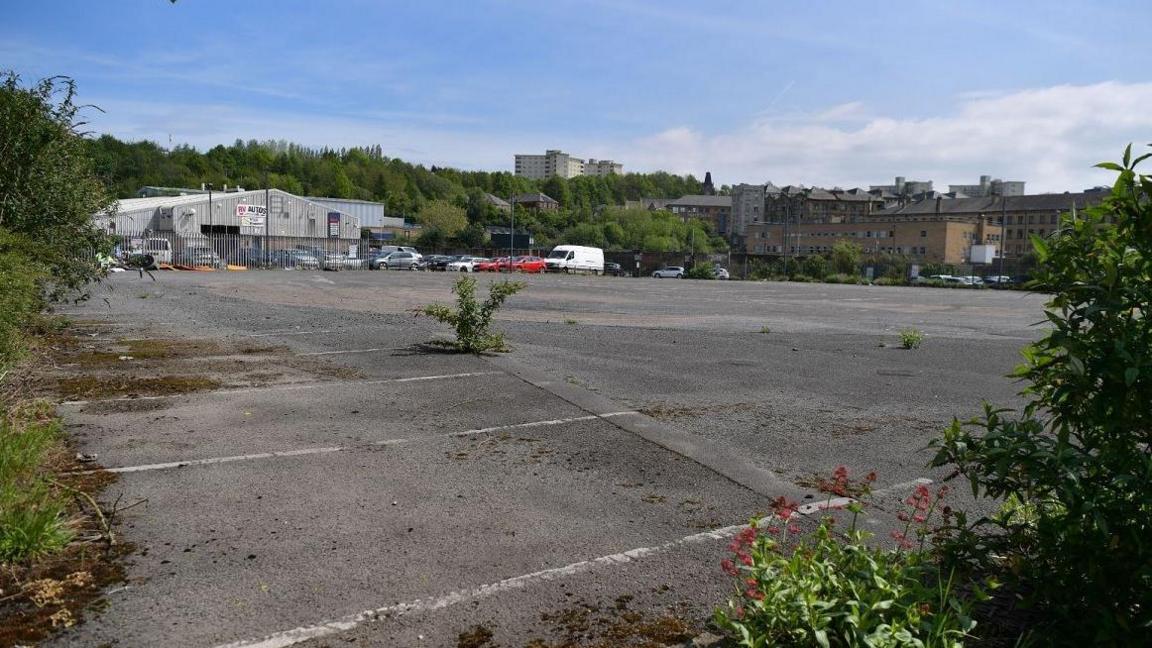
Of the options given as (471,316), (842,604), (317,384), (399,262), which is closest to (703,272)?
(399,262)

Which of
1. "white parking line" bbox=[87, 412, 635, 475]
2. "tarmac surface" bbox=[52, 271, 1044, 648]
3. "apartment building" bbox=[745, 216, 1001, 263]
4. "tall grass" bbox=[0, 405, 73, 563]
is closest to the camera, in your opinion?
"tarmac surface" bbox=[52, 271, 1044, 648]

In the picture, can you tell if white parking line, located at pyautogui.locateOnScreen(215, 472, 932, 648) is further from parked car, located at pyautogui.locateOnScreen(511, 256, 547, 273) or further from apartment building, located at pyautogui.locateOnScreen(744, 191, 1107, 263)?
apartment building, located at pyautogui.locateOnScreen(744, 191, 1107, 263)

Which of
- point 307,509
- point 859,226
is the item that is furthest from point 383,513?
point 859,226

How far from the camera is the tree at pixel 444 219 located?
130 metres

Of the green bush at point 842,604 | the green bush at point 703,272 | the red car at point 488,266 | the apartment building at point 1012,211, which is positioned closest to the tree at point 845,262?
the green bush at point 703,272

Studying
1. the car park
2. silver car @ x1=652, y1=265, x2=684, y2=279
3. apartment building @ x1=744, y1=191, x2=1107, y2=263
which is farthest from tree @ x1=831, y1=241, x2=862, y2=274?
the car park

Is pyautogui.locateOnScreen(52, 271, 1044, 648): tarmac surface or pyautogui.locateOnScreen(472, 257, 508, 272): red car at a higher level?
pyautogui.locateOnScreen(472, 257, 508, 272): red car

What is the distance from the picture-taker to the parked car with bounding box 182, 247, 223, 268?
2371 inches

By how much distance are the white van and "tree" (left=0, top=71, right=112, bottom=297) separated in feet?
198

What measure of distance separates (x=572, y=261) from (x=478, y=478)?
6769 cm

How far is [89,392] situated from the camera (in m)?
9.02

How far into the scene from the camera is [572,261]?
73.4m

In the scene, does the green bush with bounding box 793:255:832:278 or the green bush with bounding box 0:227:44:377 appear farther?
the green bush with bounding box 793:255:832:278

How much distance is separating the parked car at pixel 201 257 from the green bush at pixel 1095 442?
63.4m
